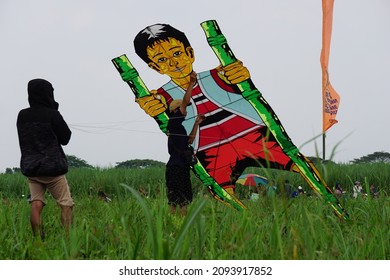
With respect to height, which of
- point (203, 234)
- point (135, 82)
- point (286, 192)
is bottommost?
point (286, 192)

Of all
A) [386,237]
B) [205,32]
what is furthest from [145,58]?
[386,237]

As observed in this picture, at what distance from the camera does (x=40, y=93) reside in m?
3.92

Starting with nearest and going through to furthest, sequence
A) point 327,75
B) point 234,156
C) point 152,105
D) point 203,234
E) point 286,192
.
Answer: point 203,234 < point 286,192 < point 152,105 < point 234,156 < point 327,75

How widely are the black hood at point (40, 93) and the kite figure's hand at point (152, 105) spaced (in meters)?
0.88

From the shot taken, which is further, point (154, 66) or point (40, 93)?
point (154, 66)

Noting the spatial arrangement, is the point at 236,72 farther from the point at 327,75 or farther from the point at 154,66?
the point at 327,75

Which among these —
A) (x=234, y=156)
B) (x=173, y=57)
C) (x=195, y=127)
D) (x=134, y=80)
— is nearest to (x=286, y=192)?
(x=234, y=156)

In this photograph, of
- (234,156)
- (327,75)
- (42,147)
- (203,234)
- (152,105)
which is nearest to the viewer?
(203,234)

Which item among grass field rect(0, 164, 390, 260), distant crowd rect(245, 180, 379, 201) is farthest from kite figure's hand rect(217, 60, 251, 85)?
grass field rect(0, 164, 390, 260)

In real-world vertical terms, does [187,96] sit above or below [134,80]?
below

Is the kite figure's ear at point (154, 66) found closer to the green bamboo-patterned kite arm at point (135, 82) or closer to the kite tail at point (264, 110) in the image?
the green bamboo-patterned kite arm at point (135, 82)

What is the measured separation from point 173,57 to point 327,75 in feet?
6.04
